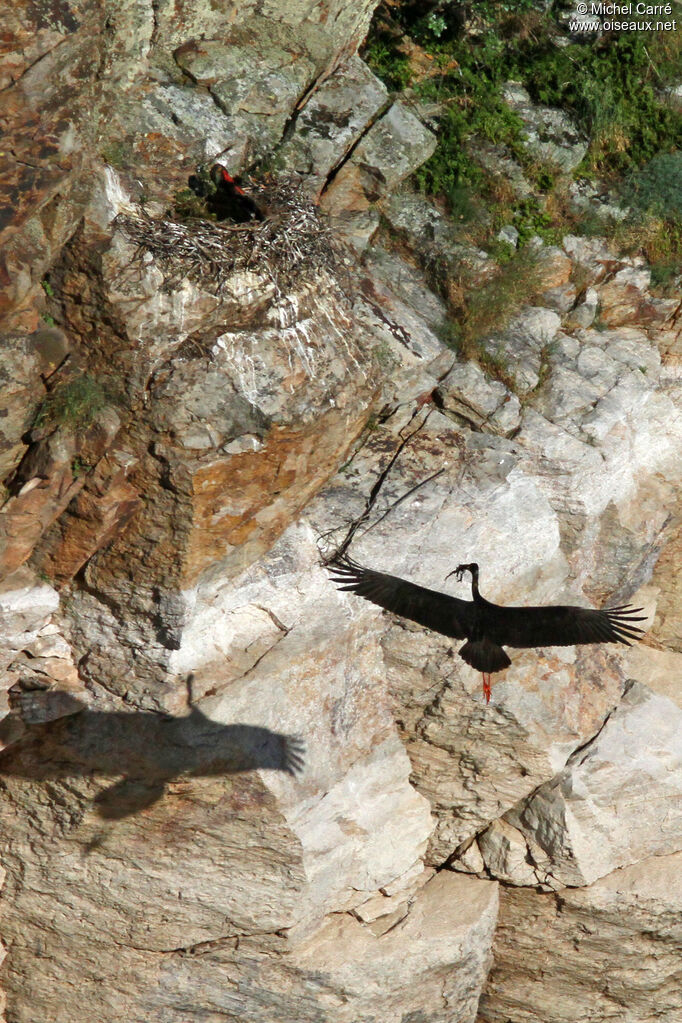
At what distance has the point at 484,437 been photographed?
257 inches

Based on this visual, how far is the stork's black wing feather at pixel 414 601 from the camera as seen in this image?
5.80 metres

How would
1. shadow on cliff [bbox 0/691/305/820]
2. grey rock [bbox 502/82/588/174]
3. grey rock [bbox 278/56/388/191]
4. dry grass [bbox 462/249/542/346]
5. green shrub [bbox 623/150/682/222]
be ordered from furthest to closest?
grey rock [bbox 502/82/588/174] → green shrub [bbox 623/150/682/222] → dry grass [bbox 462/249/542/346] → grey rock [bbox 278/56/388/191] → shadow on cliff [bbox 0/691/305/820]

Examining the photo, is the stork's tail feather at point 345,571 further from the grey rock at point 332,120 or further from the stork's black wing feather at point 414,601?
the grey rock at point 332,120

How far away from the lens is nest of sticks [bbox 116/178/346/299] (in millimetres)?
5613

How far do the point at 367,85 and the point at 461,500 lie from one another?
9.89ft

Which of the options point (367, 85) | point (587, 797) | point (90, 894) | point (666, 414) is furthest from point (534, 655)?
point (367, 85)

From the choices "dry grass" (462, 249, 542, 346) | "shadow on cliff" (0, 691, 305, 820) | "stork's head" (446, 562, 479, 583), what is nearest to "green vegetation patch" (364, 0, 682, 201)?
"dry grass" (462, 249, 542, 346)

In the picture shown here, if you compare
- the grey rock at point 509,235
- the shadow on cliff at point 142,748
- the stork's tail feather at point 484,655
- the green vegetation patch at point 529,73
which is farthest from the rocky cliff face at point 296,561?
the green vegetation patch at point 529,73

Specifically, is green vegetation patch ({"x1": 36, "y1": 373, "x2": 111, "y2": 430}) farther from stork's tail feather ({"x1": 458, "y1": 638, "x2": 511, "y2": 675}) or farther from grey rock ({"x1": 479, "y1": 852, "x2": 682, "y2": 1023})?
grey rock ({"x1": 479, "y1": 852, "x2": 682, "y2": 1023})

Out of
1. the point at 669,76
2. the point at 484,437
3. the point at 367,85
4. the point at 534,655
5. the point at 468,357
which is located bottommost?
the point at 534,655

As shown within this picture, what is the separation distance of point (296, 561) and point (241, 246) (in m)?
1.84

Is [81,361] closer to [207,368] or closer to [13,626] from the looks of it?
[207,368]

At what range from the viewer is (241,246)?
5.75 meters

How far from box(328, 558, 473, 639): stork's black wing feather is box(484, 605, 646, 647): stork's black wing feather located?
0.15 m
